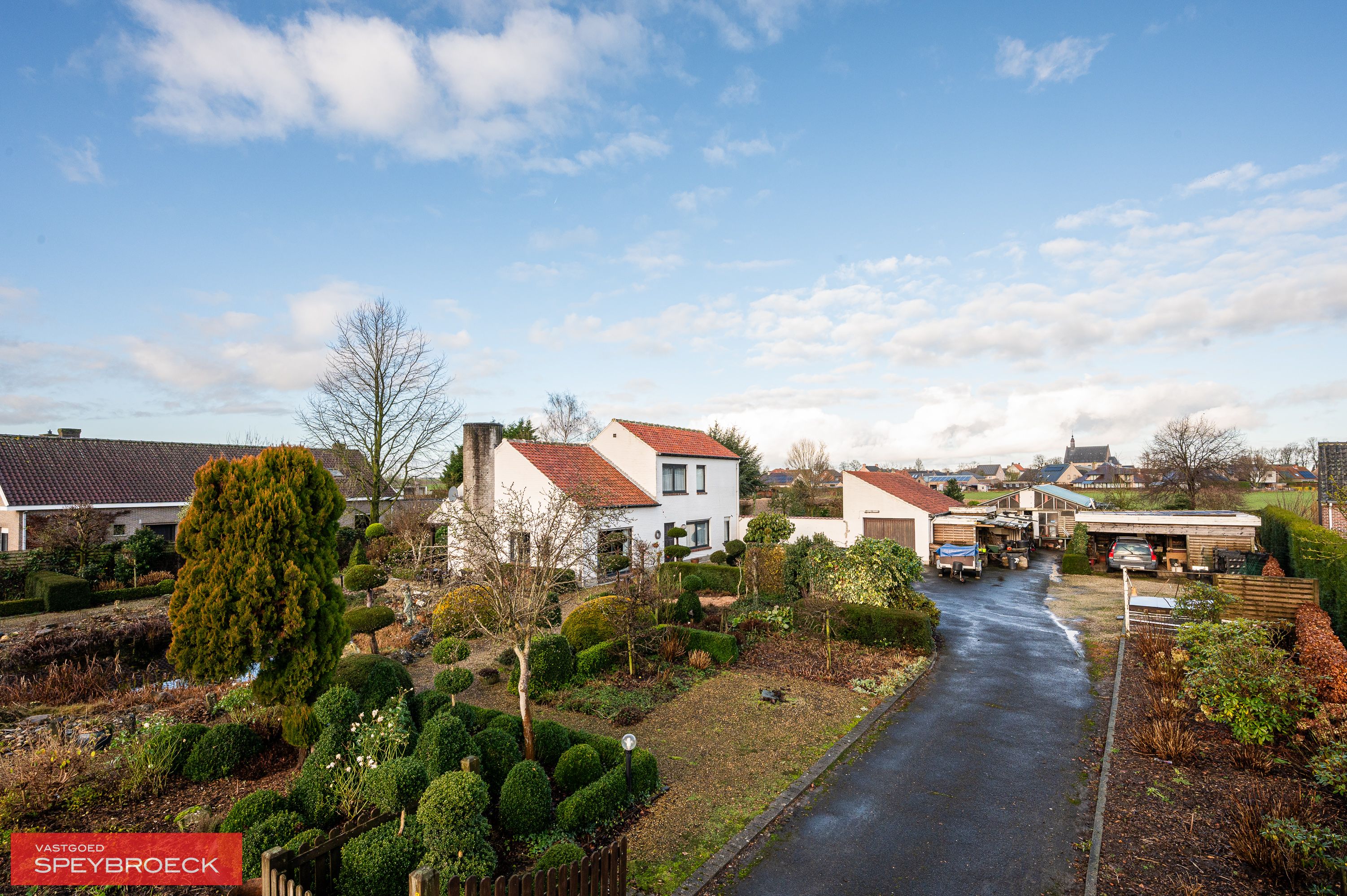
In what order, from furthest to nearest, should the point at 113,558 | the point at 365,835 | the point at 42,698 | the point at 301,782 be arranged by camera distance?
the point at 113,558 → the point at 42,698 → the point at 301,782 → the point at 365,835

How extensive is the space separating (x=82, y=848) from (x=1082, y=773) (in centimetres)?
1243

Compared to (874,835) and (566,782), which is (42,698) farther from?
(874,835)

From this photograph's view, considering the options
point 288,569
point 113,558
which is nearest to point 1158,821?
point 288,569

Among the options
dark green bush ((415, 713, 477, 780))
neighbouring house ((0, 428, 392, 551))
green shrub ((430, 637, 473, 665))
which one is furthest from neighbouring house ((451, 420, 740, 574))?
dark green bush ((415, 713, 477, 780))

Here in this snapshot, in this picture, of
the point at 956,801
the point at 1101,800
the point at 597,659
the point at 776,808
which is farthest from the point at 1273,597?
the point at 597,659

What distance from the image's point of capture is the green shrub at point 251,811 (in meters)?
5.85

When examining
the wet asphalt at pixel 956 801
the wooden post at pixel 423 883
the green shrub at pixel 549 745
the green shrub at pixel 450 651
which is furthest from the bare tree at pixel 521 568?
the wet asphalt at pixel 956 801

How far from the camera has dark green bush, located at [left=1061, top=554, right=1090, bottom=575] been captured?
26.5 m

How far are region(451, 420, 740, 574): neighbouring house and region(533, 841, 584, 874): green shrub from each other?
15638mm

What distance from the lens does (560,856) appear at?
569cm

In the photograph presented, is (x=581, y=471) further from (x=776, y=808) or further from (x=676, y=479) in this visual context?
(x=776, y=808)

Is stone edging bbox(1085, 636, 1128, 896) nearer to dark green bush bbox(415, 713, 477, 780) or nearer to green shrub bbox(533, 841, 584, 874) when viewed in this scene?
green shrub bbox(533, 841, 584, 874)

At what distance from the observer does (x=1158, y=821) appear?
6891 millimetres

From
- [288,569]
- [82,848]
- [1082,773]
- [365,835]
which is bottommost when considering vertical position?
[1082,773]
